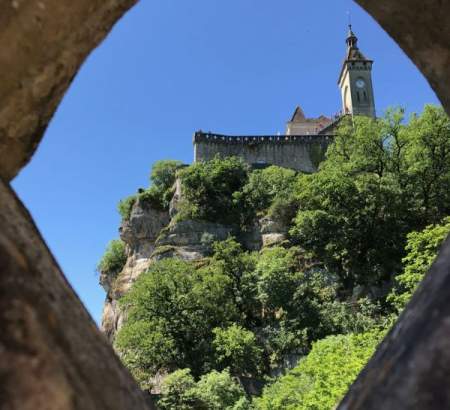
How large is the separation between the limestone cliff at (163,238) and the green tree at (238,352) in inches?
383

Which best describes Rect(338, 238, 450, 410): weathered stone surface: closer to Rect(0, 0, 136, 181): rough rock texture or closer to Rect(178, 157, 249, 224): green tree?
Rect(0, 0, 136, 181): rough rock texture

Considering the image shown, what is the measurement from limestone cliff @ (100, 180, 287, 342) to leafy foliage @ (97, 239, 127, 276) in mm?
3242

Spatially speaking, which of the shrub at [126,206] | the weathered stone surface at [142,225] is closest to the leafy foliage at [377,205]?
the weathered stone surface at [142,225]

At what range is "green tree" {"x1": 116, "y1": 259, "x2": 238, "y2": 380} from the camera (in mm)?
25594

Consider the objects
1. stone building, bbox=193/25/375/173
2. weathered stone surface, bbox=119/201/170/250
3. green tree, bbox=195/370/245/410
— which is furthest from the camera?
stone building, bbox=193/25/375/173

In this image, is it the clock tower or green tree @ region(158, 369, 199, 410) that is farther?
the clock tower

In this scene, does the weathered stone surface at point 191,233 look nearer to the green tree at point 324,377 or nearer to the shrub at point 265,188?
the shrub at point 265,188

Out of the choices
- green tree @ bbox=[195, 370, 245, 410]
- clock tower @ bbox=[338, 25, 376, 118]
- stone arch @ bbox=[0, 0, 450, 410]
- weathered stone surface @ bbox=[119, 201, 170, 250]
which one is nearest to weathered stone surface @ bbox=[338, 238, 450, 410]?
stone arch @ bbox=[0, 0, 450, 410]

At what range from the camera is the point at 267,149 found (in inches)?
1950

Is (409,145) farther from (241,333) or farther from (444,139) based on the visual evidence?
(241,333)

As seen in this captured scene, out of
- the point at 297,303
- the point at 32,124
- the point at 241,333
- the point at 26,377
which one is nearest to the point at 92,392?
the point at 26,377

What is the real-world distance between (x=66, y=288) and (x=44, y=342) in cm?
34

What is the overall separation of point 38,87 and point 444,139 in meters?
31.9

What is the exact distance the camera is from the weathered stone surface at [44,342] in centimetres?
136
